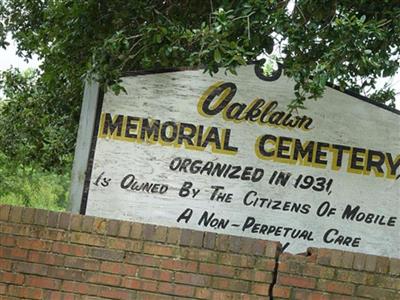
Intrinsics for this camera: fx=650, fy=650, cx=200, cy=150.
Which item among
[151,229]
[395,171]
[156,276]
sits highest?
[395,171]

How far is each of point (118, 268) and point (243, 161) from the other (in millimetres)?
1331

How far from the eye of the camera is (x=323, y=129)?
5082 mm

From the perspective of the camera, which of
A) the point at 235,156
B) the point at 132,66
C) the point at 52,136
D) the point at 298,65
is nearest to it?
the point at 298,65

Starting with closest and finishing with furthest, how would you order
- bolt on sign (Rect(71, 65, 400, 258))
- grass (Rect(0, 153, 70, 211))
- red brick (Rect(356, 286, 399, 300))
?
red brick (Rect(356, 286, 399, 300)) → bolt on sign (Rect(71, 65, 400, 258)) → grass (Rect(0, 153, 70, 211))

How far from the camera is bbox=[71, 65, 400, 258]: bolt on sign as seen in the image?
16.5ft

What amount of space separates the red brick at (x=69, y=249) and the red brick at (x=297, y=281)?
4.41 feet

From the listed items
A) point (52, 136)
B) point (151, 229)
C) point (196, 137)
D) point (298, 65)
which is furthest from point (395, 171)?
point (52, 136)

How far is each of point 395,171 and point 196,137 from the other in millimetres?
1577

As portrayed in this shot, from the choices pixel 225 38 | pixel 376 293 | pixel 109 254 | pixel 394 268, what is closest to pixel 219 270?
pixel 109 254

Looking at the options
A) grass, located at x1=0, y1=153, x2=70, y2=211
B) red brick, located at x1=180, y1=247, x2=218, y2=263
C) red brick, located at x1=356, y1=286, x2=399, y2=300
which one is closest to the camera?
red brick, located at x1=356, y1=286, x2=399, y2=300

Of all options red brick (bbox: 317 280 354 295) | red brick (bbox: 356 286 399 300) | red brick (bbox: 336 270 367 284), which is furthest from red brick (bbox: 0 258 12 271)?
red brick (bbox: 356 286 399 300)

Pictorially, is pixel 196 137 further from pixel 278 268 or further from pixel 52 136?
pixel 52 136

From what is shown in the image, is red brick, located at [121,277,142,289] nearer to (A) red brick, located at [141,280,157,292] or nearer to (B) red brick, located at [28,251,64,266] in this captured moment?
(A) red brick, located at [141,280,157,292]

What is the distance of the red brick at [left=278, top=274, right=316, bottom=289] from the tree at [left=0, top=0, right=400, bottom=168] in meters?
1.24
